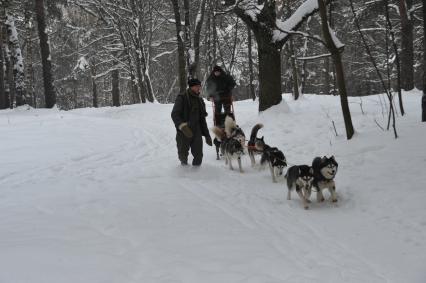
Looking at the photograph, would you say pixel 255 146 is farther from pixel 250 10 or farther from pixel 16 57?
pixel 16 57

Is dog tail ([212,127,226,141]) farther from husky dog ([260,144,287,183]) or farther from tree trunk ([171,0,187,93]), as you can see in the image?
tree trunk ([171,0,187,93])

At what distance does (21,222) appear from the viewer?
542 cm

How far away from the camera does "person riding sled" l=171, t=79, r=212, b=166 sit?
8914mm

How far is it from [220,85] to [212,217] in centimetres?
638

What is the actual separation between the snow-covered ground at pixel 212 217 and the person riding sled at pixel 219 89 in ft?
4.69

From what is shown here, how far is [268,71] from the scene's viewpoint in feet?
42.9

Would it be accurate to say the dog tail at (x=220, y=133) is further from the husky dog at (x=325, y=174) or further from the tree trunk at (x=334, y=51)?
the husky dog at (x=325, y=174)

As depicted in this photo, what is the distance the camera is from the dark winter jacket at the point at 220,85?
38.3ft

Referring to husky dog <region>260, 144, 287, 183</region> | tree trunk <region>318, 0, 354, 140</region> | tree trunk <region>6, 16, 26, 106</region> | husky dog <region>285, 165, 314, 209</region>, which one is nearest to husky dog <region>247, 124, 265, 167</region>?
husky dog <region>260, 144, 287, 183</region>

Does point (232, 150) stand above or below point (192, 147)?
below

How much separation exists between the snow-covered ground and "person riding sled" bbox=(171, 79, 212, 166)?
378mm

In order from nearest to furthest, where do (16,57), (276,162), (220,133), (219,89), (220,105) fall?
(276,162) → (220,133) → (219,89) → (220,105) → (16,57)

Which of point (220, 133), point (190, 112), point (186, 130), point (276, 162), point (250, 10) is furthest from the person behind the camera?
point (250, 10)

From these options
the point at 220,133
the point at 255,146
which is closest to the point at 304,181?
the point at 255,146
